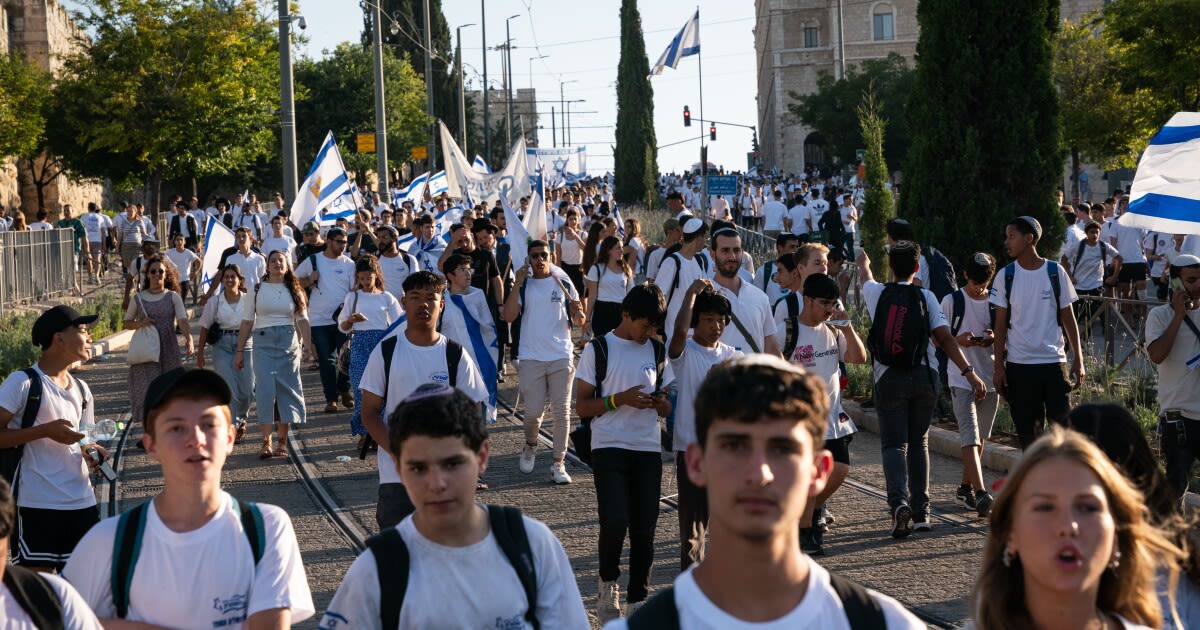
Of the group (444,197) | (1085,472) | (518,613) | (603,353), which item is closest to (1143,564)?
(1085,472)

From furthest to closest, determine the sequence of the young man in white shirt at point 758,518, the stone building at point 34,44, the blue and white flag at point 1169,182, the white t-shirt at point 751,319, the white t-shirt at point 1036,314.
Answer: the stone building at point 34,44 < the white t-shirt at point 1036,314 < the white t-shirt at point 751,319 < the blue and white flag at point 1169,182 < the young man in white shirt at point 758,518

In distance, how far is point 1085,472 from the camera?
3072 millimetres

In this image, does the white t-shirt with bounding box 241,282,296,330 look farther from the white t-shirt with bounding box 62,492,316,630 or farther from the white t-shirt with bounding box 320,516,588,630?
the white t-shirt with bounding box 320,516,588,630

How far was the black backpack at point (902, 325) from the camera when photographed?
888 centimetres

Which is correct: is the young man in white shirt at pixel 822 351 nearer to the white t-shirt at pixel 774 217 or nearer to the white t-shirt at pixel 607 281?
the white t-shirt at pixel 607 281

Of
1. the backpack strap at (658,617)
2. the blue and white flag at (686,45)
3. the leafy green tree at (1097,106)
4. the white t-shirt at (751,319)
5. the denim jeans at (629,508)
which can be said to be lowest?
the denim jeans at (629,508)

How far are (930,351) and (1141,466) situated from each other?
666 centimetres

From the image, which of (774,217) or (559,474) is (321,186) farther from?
(774,217)

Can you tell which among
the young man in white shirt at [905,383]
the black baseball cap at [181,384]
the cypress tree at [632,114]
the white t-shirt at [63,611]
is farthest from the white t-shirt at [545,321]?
the cypress tree at [632,114]

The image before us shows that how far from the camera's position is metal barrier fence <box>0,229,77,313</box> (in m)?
22.4

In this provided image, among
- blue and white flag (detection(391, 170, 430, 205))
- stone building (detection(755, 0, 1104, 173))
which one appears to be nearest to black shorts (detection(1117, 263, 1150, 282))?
blue and white flag (detection(391, 170, 430, 205))

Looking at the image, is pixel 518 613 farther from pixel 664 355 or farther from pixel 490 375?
pixel 490 375

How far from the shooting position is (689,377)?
7285mm

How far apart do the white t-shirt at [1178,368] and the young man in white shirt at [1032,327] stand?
1.29 m
